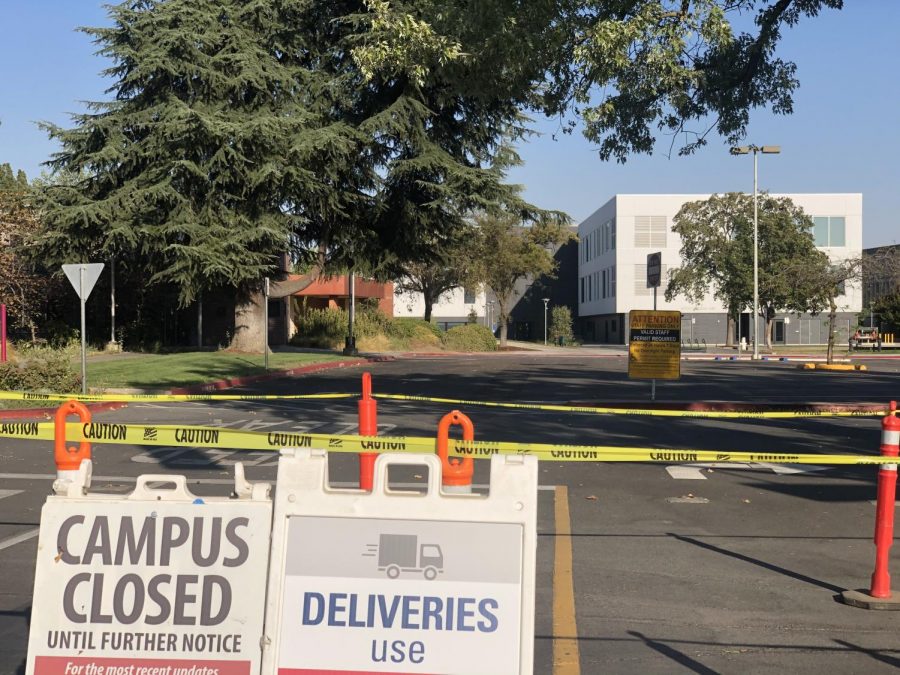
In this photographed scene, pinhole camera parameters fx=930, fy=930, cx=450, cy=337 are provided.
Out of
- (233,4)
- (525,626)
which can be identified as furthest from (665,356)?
(233,4)

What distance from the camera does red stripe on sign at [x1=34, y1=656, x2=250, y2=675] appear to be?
12.5ft

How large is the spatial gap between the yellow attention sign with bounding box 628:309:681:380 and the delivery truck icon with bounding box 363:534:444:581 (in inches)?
600

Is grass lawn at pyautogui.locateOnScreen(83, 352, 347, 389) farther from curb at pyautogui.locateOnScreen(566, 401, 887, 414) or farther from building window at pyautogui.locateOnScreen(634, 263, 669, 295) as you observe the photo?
building window at pyautogui.locateOnScreen(634, 263, 669, 295)

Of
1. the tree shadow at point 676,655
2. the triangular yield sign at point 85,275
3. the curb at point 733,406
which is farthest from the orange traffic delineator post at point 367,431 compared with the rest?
the triangular yield sign at point 85,275

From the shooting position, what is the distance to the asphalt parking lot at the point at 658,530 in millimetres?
5078

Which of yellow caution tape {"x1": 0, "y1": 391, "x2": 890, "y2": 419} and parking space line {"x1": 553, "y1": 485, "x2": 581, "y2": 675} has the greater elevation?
yellow caution tape {"x1": 0, "y1": 391, "x2": 890, "y2": 419}

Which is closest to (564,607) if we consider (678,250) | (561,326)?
(678,250)

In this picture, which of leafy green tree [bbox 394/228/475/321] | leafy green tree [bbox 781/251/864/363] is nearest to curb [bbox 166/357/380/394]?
leafy green tree [bbox 394/228/475/321]

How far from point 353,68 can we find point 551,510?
25175 millimetres

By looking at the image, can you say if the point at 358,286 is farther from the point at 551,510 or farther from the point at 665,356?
the point at 551,510

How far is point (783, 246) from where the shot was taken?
5278 cm

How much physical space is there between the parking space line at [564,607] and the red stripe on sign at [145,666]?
1676 millimetres

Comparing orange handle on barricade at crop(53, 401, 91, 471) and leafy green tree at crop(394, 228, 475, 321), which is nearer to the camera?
orange handle on barricade at crop(53, 401, 91, 471)

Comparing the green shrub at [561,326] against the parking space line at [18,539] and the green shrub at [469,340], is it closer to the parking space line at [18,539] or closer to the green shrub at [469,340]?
the green shrub at [469,340]
